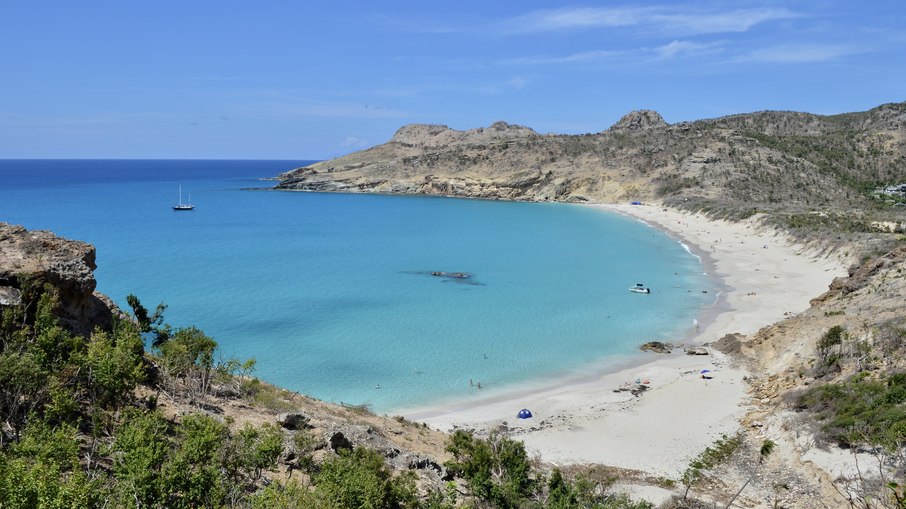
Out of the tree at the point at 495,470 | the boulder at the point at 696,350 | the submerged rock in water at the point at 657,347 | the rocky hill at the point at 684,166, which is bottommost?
the submerged rock in water at the point at 657,347

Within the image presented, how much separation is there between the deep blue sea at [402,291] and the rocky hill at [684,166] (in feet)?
75.7

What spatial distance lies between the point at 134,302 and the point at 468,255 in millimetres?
42010

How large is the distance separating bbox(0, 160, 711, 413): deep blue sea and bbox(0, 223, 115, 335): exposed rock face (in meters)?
10.7

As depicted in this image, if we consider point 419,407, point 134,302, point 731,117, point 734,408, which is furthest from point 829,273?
point 731,117

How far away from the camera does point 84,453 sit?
11.1 metres

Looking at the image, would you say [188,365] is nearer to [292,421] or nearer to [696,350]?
[292,421]

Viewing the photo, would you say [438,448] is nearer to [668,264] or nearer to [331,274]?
[331,274]

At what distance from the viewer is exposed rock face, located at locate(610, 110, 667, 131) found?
566ft

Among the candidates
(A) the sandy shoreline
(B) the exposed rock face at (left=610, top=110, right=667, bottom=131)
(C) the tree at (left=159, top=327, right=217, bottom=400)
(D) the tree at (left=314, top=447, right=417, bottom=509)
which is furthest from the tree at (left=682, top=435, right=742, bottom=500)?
(B) the exposed rock face at (left=610, top=110, right=667, bottom=131)

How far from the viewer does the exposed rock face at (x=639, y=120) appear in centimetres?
17238

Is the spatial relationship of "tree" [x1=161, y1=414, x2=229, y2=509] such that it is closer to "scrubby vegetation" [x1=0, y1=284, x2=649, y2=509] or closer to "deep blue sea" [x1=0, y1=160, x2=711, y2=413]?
"scrubby vegetation" [x1=0, y1=284, x2=649, y2=509]

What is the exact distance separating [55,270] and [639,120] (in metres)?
177

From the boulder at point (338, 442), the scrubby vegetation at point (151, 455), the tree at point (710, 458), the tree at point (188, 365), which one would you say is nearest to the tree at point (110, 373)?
the scrubby vegetation at point (151, 455)

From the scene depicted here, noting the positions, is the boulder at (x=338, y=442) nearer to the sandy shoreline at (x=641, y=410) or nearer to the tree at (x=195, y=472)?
the tree at (x=195, y=472)
